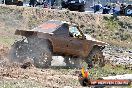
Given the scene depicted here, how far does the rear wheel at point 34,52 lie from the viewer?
16312mm

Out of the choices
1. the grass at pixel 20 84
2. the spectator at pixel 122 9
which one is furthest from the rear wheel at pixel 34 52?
the spectator at pixel 122 9

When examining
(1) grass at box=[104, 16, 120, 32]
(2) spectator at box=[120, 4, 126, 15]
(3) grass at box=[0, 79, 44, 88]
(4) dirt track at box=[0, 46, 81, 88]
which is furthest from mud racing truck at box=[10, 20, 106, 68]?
(2) spectator at box=[120, 4, 126, 15]

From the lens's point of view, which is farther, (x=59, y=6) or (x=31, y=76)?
(x=59, y=6)

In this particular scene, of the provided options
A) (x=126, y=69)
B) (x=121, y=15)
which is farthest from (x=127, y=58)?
(x=121, y=15)

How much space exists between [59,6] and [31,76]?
24.4 metres

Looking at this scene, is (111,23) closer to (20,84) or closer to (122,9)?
(122,9)

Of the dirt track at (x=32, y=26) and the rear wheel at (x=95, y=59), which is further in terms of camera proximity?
the rear wheel at (x=95, y=59)

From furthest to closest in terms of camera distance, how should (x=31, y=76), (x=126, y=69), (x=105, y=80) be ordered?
1. (x=126, y=69)
2. (x=31, y=76)
3. (x=105, y=80)

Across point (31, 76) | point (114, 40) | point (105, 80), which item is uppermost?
point (105, 80)

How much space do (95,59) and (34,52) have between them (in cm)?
278

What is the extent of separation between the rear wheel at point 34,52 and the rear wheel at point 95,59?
1.96 meters

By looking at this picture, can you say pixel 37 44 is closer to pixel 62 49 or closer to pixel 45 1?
pixel 62 49

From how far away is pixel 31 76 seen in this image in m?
13.5

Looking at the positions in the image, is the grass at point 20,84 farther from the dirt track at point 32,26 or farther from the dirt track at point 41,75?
the dirt track at point 41,75
